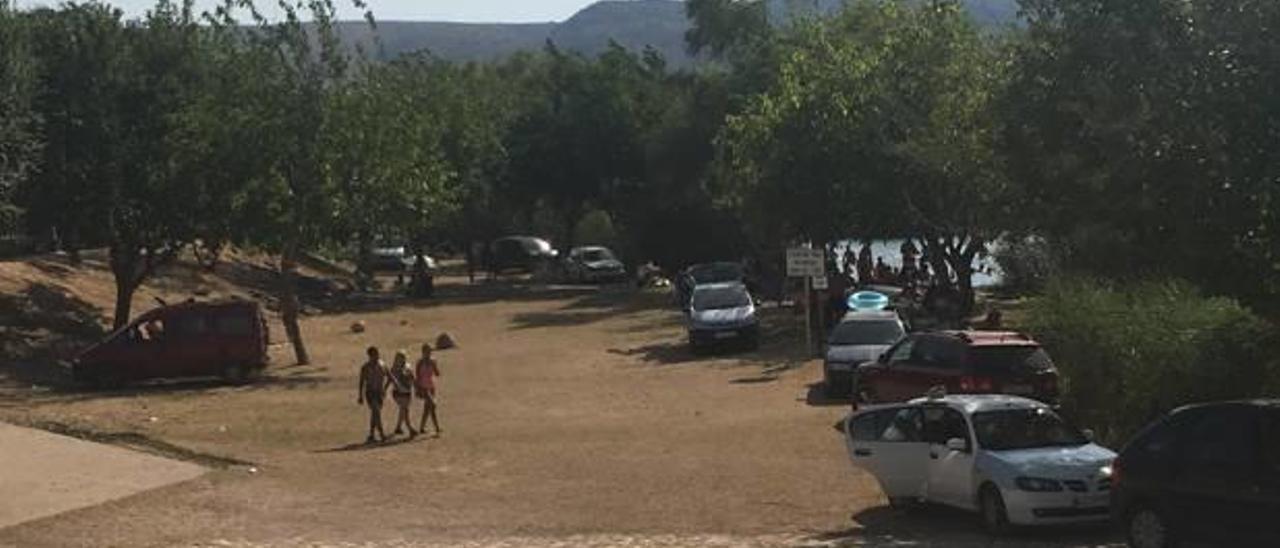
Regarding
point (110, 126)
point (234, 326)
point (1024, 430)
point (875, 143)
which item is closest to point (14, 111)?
point (110, 126)

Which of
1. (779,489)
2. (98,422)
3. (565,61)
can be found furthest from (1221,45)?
(565,61)

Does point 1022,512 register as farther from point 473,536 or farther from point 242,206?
point 242,206

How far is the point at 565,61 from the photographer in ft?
279

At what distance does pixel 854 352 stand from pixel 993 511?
13.0 m

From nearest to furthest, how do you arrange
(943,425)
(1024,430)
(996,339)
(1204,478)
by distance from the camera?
1. (1204,478)
2. (1024,430)
3. (943,425)
4. (996,339)

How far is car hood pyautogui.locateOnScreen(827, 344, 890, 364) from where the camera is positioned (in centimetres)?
2881

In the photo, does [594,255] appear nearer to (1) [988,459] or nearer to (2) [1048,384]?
(2) [1048,384]

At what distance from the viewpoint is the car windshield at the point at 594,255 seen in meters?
73.3

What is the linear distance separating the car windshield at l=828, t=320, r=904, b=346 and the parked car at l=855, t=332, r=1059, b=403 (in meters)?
5.16

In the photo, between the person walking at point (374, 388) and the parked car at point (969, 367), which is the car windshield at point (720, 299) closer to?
the person walking at point (374, 388)

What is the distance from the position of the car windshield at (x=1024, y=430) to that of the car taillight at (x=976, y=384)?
16.2 feet

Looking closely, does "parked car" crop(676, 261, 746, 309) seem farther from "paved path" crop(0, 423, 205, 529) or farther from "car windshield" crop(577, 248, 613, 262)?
"paved path" crop(0, 423, 205, 529)

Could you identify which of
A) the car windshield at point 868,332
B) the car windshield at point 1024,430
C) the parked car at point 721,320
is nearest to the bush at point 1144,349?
the car windshield at point 1024,430

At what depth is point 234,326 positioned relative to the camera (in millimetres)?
35281
